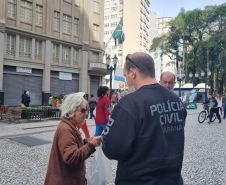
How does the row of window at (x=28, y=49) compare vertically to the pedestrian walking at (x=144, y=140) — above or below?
above

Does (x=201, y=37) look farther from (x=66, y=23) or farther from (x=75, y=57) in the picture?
(x=66, y=23)

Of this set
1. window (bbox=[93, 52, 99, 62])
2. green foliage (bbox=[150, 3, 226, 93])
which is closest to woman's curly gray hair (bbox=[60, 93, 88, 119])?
window (bbox=[93, 52, 99, 62])

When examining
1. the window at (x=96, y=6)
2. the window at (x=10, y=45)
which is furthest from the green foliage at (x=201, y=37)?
the window at (x=10, y=45)

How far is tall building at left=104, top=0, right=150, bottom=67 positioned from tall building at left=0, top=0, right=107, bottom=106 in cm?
4242

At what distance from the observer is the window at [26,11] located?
74.6 ft

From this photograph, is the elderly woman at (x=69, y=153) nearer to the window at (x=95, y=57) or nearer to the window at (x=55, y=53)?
the window at (x=55, y=53)

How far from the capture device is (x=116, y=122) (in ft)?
4.52

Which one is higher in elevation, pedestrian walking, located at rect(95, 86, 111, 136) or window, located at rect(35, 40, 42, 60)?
window, located at rect(35, 40, 42, 60)

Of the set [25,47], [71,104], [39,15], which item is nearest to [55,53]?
[25,47]

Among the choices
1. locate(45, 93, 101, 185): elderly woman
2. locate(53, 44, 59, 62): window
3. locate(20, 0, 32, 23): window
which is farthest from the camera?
locate(53, 44, 59, 62): window

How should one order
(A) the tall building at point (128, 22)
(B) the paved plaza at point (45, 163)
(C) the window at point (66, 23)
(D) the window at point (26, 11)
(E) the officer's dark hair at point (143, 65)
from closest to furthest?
(E) the officer's dark hair at point (143, 65) < (B) the paved plaza at point (45, 163) < (D) the window at point (26, 11) < (C) the window at point (66, 23) < (A) the tall building at point (128, 22)

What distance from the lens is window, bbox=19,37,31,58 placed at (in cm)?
2292

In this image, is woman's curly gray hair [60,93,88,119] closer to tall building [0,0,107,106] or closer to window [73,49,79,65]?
tall building [0,0,107,106]

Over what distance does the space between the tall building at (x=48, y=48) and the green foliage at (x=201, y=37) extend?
59.9 ft
